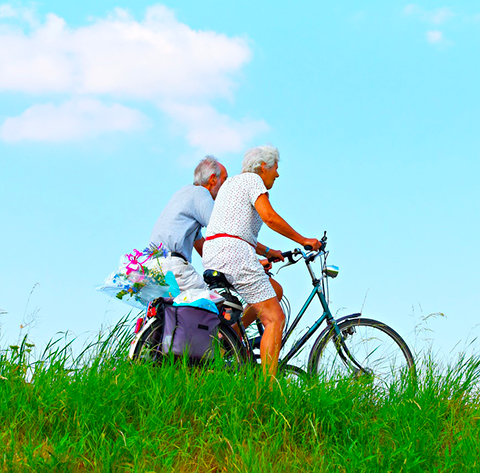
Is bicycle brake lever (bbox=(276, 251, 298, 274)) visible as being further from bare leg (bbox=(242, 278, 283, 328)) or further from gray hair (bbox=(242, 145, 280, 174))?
gray hair (bbox=(242, 145, 280, 174))

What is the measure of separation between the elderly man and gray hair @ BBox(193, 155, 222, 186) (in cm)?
11

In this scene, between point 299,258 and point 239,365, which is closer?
point 239,365

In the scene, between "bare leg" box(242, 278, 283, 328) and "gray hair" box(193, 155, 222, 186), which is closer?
"bare leg" box(242, 278, 283, 328)

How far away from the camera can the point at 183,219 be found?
267 inches

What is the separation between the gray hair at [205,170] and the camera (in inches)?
276

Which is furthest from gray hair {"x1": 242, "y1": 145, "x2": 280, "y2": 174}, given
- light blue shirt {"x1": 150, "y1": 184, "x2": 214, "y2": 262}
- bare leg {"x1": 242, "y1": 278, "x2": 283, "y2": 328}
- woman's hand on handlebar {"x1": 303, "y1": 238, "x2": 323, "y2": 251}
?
bare leg {"x1": 242, "y1": 278, "x2": 283, "y2": 328}

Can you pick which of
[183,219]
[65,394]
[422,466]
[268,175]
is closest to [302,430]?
[422,466]

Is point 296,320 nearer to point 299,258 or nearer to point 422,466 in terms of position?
point 299,258

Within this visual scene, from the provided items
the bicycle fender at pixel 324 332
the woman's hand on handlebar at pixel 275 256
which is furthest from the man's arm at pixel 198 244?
the bicycle fender at pixel 324 332

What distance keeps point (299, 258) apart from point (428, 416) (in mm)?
1945

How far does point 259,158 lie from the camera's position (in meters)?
5.92

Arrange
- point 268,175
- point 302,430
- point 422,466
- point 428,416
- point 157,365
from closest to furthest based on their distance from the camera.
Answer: point 422,466 < point 302,430 < point 428,416 < point 157,365 < point 268,175

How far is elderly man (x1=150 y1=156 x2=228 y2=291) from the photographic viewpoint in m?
6.62

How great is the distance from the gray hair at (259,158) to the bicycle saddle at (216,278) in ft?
3.30
